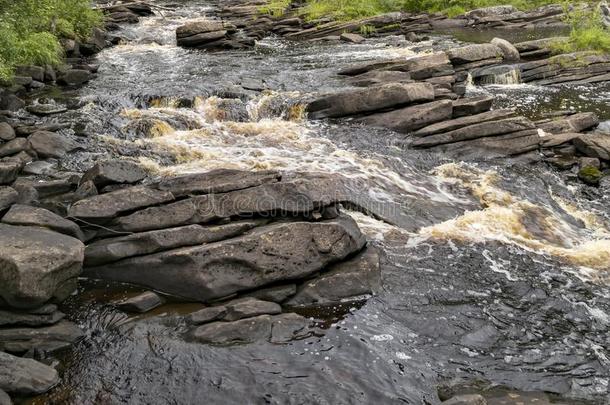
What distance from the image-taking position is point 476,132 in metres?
17.8

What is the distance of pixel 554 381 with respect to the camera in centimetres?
820

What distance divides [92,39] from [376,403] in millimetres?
28898

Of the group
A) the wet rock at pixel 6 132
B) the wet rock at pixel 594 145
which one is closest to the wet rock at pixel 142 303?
the wet rock at pixel 6 132

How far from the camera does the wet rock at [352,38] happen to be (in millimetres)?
34906

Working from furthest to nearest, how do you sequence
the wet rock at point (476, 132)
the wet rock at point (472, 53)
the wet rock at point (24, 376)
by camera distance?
1. the wet rock at point (472, 53)
2. the wet rock at point (476, 132)
3. the wet rock at point (24, 376)

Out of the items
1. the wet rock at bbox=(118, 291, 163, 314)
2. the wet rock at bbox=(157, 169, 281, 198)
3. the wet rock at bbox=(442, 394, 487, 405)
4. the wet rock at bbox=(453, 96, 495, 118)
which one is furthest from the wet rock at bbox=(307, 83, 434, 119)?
the wet rock at bbox=(442, 394, 487, 405)

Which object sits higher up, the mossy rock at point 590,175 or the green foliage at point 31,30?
the green foliage at point 31,30

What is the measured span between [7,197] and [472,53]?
22205 millimetres

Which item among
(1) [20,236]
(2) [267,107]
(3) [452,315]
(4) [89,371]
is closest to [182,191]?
(1) [20,236]

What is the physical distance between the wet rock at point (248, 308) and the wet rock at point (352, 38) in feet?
93.4

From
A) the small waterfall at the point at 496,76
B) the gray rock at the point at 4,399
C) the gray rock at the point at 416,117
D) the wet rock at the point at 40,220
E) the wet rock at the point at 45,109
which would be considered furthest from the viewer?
the small waterfall at the point at 496,76

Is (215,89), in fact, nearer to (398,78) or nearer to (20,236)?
(398,78)

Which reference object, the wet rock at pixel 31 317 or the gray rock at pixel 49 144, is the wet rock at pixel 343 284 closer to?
the wet rock at pixel 31 317

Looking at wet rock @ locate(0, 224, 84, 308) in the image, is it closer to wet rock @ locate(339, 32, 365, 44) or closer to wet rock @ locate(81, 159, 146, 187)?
wet rock @ locate(81, 159, 146, 187)
